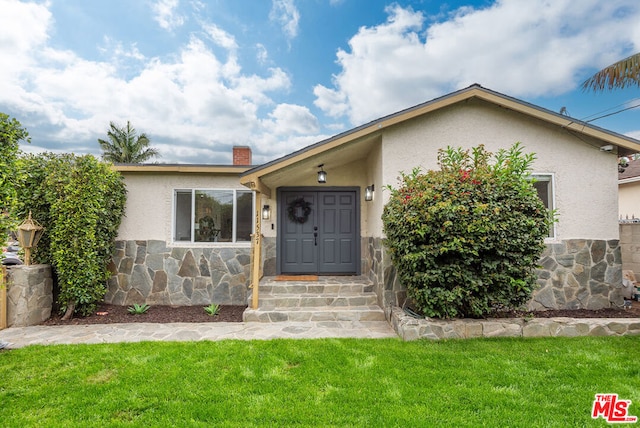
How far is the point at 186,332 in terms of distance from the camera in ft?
16.3

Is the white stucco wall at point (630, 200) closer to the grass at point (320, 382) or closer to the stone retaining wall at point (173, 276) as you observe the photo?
the grass at point (320, 382)

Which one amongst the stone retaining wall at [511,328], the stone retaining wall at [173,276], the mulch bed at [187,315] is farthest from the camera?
the stone retaining wall at [173,276]

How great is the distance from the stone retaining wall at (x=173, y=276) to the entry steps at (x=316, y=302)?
1.04m

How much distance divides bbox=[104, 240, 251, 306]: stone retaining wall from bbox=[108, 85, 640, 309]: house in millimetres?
23

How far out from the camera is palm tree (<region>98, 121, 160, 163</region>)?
20031 millimetres

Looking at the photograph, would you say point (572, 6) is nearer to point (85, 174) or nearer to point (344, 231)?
point (344, 231)

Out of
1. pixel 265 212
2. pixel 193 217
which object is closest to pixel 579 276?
pixel 265 212

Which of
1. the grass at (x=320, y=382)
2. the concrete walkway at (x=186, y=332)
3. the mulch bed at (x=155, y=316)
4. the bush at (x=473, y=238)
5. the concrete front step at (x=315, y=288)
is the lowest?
the mulch bed at (x=155, y=316)

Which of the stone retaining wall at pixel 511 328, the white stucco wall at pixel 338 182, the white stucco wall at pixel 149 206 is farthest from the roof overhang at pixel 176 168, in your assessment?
the stone retaining wall at pixel 511 328

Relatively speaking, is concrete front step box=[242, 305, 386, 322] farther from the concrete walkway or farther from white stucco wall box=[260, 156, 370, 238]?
white stucco wall box=[260, 156, 370, 238]

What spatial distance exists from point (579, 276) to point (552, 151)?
8.25 feet

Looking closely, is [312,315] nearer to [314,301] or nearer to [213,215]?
[314,301]

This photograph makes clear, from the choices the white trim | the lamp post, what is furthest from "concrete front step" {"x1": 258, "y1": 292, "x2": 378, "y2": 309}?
the white trim

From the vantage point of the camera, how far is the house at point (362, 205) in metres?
5.62
